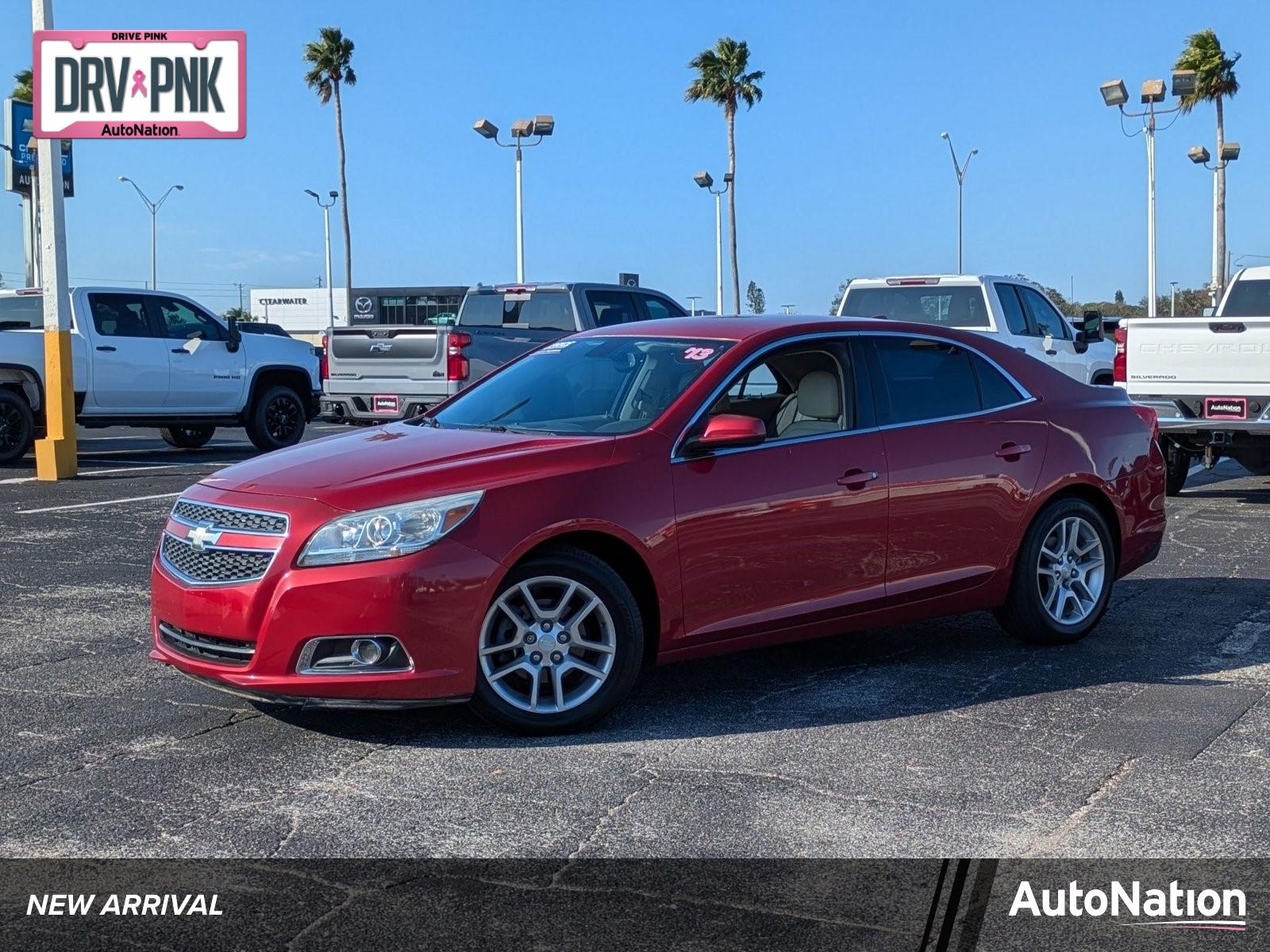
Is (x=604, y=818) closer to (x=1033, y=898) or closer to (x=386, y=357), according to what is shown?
(x=1033, y=898)

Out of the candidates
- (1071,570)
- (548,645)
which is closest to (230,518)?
(548,645)

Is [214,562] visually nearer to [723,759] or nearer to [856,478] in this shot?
[723,759]

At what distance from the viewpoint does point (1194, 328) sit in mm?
12508

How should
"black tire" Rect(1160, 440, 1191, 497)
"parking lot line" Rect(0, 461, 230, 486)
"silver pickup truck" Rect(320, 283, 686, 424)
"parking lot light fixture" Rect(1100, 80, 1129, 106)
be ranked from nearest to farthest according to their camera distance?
"black tire" Rect(1160, 440, 1191, 497), "parking lot line" Rect(0, 461, 230, 486), "silver pickup truck" Rect(320, 283, 686, 424), "parking lot light fixture" Rect(1100, 80, 1129, 106)

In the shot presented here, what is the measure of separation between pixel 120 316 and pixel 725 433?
1320 centimetres

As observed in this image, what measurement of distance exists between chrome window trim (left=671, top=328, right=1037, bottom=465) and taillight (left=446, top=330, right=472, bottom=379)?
10.3m

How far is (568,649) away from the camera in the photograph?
5582 mm

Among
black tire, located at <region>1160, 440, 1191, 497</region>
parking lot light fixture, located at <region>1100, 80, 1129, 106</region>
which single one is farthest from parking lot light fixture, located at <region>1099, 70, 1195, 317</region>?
black tire, located at <region>1160, 440, 1191, 497</region>

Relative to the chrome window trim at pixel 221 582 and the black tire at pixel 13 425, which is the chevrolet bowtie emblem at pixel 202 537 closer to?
the chrome window trim at pixel 221 582

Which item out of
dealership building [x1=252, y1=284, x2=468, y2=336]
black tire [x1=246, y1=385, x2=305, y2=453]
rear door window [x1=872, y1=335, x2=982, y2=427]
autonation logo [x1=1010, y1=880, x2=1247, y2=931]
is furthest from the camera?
dealership building [x1=252, y1=284, x2=468, y2=336]

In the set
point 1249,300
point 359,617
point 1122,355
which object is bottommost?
point 359,617

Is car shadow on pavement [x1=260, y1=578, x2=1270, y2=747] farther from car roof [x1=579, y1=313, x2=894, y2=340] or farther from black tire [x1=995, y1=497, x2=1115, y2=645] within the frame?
car roof [x1=579, y1=313, x2=894, y2=340]

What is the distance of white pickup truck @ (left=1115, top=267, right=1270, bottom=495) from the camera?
12.2m

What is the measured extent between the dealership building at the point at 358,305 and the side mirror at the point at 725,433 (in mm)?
63817
